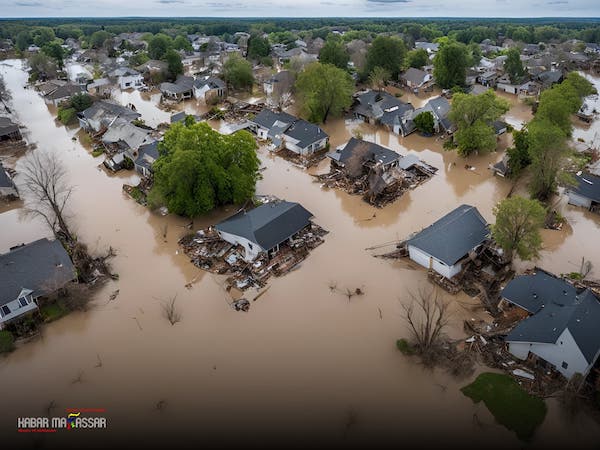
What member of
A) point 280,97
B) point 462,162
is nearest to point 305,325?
point 462,162

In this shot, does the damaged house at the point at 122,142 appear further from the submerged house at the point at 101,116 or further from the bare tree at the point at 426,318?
the bare tree at the point at 426,318

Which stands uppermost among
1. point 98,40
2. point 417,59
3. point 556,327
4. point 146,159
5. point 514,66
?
point 514,66

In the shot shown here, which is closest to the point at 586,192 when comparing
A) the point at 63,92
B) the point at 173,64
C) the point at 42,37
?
the point at 173,64

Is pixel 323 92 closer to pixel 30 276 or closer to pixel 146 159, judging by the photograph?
pixel 146 159

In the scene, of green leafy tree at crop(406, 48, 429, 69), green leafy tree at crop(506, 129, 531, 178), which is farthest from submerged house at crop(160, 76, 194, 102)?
green leafy tree at crop(506, 129, 531, 178)

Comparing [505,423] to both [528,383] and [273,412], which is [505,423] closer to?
→ [528,383]
